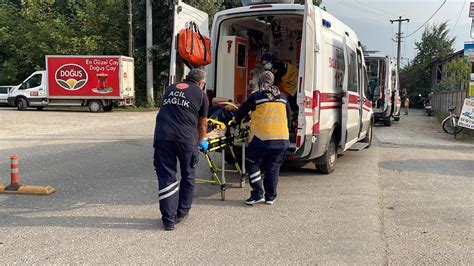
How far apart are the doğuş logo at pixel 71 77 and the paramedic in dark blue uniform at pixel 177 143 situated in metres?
21.7

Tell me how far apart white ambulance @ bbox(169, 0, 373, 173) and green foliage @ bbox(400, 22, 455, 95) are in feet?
129

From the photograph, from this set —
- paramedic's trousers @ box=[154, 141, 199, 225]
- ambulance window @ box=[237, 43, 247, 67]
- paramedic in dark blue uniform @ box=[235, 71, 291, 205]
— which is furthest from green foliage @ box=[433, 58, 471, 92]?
paramedic's trousers @ box=[154, 141, 199, 225]

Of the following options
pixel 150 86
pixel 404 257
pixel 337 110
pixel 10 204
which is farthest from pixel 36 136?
pixel 150 86

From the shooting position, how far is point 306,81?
261 inches

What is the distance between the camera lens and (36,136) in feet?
46.1

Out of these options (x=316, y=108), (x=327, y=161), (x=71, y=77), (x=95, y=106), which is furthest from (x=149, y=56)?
(x=316, y=108)

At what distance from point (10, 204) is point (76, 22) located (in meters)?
30.8

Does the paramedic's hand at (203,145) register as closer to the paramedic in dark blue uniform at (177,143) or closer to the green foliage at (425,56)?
the paramedic in dark blue uniform at (177,143)

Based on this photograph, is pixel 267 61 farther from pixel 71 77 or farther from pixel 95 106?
pixel 71 77

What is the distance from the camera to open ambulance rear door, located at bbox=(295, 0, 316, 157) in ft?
21.6

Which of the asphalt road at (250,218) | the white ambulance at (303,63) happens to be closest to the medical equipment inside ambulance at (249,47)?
the white ambulance at (303,63)

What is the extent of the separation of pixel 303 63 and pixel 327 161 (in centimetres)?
231

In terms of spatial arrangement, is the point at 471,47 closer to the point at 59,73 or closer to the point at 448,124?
the point at 448,124

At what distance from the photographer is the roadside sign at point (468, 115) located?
14172mm
